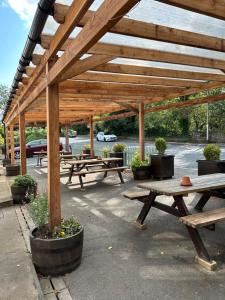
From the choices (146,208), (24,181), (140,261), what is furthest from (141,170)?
(140,261)

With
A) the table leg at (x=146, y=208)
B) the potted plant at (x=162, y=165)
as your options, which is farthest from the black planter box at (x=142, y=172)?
the table leg at (x=146, y=208)

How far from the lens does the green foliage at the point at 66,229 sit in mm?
3164

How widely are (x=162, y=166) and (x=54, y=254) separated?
5851 mm

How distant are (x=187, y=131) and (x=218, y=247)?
96.6 feet

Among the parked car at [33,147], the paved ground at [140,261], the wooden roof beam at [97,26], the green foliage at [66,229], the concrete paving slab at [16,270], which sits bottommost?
the paved ground at [140,261]

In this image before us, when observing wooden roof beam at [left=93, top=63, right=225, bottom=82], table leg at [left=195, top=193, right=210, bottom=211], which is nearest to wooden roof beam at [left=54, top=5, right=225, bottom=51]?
wooden roof beam at [left=93, top=63, right=225, bottom=82]

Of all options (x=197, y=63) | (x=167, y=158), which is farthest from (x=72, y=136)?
(x=197, y=63)

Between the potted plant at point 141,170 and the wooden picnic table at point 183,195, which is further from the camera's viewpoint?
the potted plant at point 141,170

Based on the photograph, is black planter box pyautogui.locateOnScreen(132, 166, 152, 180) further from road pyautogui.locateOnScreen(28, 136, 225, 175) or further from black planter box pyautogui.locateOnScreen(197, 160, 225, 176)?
black planter box pyautogui.locateOnScreen(197, 160, 225, 176)

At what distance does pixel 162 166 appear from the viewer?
8391mm

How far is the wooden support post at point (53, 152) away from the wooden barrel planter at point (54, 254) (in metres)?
0.42

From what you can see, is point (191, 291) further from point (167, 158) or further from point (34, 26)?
point (167, 158)

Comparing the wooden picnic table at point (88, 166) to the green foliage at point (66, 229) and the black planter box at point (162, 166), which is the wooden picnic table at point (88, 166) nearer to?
the black planter box at point (162, 166)

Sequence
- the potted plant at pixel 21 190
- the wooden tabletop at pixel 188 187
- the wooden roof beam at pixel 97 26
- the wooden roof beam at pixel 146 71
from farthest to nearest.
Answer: the potted plant at pixel 21 190 < the wooden roof beam at pixel 146 71 < the wooden tabletop at pixel 188 187 < the wooden roof beam at pixel 97 26
